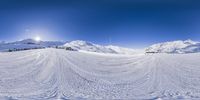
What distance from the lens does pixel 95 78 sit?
3531cm

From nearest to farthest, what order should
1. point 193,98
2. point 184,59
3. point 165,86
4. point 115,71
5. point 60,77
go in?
1. point 193,98
2. point 165,86
3. point 60,77
4. point 115,71
5. point 184,59

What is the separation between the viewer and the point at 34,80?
33219 mm

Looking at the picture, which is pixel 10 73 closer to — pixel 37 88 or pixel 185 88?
pixel 37 88

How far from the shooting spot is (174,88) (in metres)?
31.0

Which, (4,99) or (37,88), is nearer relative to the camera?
(4,99)

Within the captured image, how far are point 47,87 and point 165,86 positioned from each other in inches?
501

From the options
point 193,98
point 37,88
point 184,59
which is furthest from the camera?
point 184,59

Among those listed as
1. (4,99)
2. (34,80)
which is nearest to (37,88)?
(34,80)

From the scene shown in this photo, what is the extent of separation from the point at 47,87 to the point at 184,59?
27.1 metres

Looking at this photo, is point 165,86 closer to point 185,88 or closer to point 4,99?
point 185,88

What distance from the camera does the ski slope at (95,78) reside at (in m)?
27.5

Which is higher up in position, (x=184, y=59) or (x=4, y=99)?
(x=184, y=59)

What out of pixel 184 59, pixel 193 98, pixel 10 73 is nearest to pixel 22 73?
pixel 10 73

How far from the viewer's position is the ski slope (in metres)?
27.5
